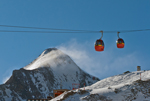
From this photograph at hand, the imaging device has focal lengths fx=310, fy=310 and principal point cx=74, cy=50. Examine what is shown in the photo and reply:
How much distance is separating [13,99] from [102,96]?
106583 mm

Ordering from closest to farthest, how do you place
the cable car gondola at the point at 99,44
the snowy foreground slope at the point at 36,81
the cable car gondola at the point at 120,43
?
the cable car gondola at the point at 99,44 < the cable car gondola at the point at 120,43 < the snowy foreground slope at the point at 36,81

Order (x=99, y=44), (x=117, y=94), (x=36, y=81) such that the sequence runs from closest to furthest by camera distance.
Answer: (x=99, y=44)
(x=117, y=94)
(x=36, y=81)

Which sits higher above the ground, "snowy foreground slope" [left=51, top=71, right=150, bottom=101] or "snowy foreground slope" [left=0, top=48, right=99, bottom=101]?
"snowy foreground slope" [left=51, top=71, right=150, bottom=101]

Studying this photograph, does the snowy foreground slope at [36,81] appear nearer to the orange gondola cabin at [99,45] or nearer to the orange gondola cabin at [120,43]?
the orange gondola cabin at [99,45]

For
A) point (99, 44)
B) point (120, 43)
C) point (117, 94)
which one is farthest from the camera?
point (120, 43)

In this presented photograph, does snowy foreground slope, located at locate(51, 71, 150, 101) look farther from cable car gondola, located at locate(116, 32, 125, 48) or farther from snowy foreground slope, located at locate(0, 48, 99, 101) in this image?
snowy foreground slope, located at locate(0, 48, 99, 101)

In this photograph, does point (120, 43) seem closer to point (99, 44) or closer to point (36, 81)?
point (99, 44)

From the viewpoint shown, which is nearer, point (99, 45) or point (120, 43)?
point (99, 45)

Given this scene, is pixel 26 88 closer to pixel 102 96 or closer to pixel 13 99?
pixel 13 99

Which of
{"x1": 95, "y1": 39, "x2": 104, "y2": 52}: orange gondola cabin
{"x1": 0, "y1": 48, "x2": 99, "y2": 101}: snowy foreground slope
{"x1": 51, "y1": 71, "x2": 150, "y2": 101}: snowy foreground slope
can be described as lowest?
{"x1": 0, "y1": 48, "x2": 99, "y2": 101}: snowy foreground slope

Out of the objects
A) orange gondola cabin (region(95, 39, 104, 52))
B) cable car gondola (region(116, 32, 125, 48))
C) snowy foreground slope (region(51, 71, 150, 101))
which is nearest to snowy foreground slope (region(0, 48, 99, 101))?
snowy foreground slope (region(51, 71, 150, 101))

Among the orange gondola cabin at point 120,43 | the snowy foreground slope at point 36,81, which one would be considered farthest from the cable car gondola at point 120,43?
the snowy foreground slope at point 36,81

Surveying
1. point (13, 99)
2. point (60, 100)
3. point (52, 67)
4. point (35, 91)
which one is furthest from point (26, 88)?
→ point (60, 100)

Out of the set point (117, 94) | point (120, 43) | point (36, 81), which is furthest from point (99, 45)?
point (36, 81)
